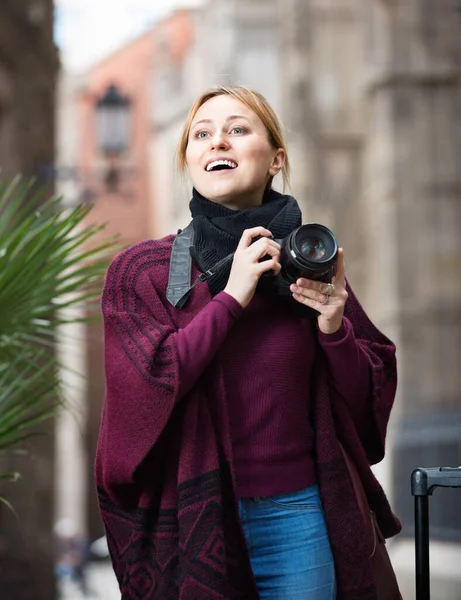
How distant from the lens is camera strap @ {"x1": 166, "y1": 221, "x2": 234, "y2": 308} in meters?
1.72

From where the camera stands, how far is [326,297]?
170 centimetres

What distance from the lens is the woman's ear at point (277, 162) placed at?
6.18 feet

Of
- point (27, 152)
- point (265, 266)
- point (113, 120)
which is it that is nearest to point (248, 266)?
point (265, 266)

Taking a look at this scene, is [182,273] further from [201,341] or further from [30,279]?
[30,279]

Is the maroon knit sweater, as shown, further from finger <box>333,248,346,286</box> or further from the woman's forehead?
the woman's forehead

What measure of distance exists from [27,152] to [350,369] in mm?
7358

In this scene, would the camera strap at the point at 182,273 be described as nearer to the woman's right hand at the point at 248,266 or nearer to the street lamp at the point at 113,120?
the woman's right hand at the point at 248,266

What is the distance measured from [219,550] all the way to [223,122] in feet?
2.22

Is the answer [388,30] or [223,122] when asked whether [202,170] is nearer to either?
[223,122]

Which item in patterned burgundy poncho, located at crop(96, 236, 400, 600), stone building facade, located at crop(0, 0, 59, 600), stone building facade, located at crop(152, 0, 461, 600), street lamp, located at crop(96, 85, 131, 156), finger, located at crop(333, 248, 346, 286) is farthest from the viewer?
stone building facade, located at crop(152, 0, 461, 600)

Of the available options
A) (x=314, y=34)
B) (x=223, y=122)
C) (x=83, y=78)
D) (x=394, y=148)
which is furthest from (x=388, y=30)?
(x=223, y=122)

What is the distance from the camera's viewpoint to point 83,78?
2795 centimetres

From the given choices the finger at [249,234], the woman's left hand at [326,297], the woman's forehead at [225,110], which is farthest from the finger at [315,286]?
the woman's forehead at [225,110]

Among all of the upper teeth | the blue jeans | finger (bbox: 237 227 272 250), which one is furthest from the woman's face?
the blue jeans
